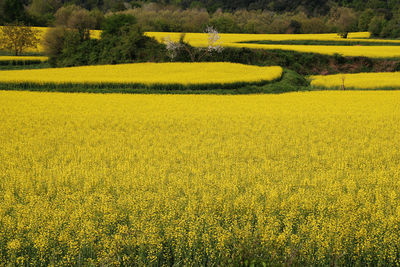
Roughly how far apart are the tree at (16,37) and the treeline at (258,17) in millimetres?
4700

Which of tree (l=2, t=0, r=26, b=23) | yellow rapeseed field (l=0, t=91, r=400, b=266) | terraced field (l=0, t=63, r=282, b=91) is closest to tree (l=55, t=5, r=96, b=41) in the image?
tree (l=2, t=0, r=26, b=23)

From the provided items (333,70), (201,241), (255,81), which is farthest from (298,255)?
(333,70)

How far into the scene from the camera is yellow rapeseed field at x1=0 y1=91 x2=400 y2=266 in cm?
552

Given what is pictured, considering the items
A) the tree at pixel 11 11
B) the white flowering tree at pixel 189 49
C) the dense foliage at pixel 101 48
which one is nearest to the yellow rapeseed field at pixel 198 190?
the white flowering tree at pixel 189 49

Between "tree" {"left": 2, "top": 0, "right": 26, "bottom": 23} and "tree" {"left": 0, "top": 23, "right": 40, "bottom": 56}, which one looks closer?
"tree" {"left": 0, "top": 23, "right": 40, "bottom": 56}

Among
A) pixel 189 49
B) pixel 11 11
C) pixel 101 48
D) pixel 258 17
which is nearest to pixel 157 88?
pixel 189 49

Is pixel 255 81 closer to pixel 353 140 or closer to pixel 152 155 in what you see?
pixel 353 140

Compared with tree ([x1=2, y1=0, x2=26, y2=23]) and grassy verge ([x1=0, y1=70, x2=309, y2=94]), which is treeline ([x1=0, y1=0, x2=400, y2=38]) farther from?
grassy verge ([x1=0, y1=70, x2=309, y2=94])

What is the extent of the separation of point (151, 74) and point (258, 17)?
208 feet

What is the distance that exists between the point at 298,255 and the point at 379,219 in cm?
176

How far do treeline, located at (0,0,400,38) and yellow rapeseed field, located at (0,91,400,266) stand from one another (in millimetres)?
47149

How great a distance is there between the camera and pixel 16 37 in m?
52.7

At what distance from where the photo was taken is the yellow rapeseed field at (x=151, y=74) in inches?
1178

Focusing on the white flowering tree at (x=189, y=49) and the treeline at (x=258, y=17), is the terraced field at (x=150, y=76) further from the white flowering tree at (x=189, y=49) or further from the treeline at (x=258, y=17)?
the treeline at (x=258, y=17)
